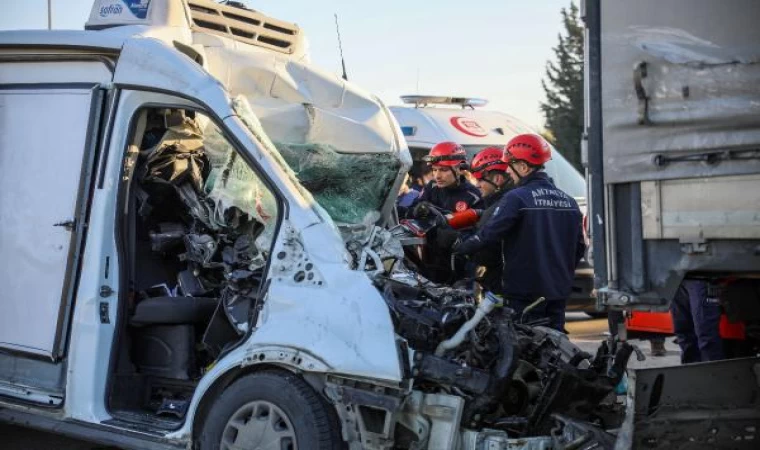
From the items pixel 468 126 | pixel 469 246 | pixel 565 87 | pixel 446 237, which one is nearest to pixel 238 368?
pixel 469 246

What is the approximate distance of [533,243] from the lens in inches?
265

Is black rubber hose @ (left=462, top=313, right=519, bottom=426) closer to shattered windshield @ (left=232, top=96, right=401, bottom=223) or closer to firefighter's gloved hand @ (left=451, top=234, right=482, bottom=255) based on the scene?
shattered windshield @ (left=232, top=96, right=401, bottom=223)

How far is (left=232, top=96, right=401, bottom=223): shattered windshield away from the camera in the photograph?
5.93 m

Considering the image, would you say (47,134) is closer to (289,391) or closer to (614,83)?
(289,391)

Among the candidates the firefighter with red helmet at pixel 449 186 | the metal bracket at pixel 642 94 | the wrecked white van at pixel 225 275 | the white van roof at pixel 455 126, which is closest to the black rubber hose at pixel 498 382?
the wrecked white van at pixel 225 275

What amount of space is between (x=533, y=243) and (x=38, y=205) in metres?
3.03

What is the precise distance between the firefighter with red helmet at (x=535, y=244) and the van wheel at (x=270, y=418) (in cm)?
207

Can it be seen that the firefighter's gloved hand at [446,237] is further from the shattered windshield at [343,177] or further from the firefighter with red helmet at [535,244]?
the shattered windshield at [343,177]

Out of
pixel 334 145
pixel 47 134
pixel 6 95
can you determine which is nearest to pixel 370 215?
pixel 334 145

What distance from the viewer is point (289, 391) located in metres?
4.95

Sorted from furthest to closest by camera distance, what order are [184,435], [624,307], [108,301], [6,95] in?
[6,95]
[108,301]
[184,435]
[624,307]

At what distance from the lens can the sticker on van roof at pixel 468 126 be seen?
44.3 feet

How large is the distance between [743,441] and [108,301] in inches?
132

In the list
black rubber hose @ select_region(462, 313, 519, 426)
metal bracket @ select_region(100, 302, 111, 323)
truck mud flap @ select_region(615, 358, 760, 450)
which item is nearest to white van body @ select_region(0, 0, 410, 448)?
metal bracket @ select_region(100, 302, 111, 323)
